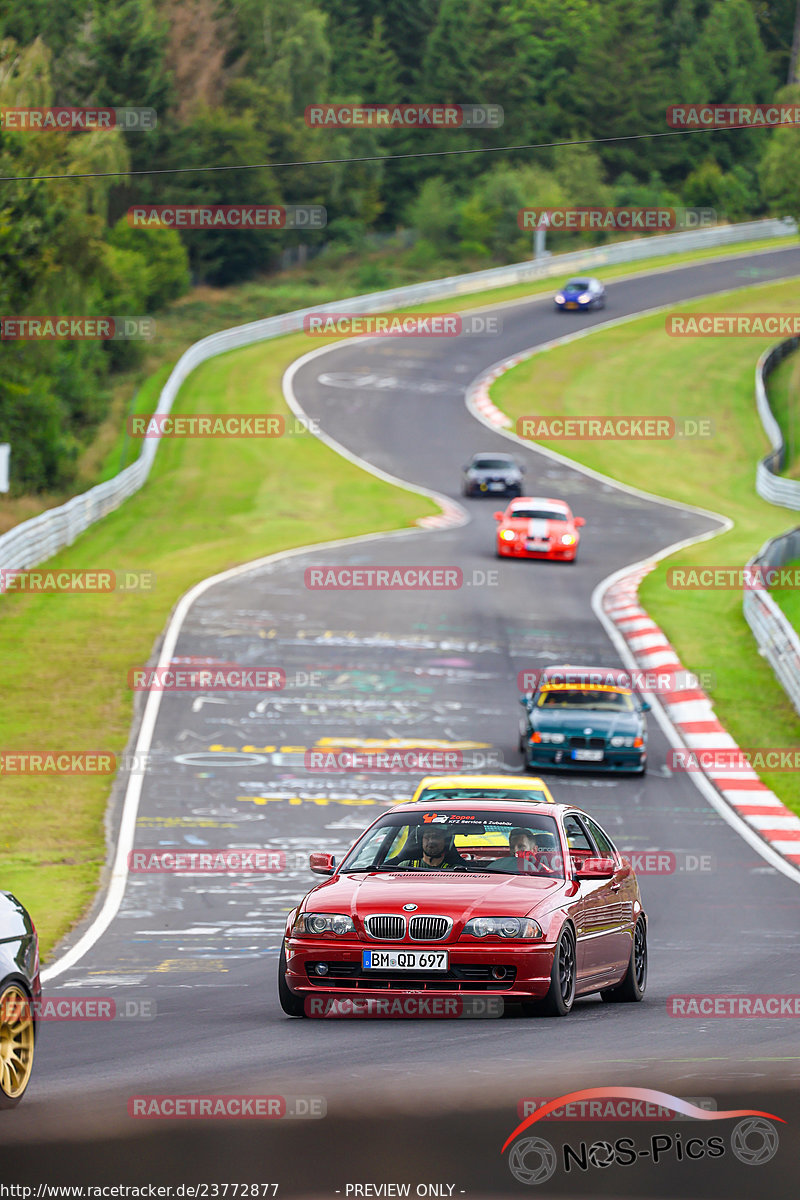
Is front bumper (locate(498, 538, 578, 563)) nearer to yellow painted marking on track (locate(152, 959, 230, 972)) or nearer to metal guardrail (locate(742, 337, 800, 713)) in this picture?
metal guardrail (locate(742, 337, 800, 713))

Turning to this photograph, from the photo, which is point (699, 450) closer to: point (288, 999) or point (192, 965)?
point (192, 965)

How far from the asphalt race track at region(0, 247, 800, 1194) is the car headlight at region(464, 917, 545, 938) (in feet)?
1.68

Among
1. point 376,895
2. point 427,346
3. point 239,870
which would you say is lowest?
point 427,346

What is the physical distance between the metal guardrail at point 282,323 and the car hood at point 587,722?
48.9 feet

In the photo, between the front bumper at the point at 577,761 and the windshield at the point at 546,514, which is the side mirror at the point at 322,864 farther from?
the windshield at the point at 546,514

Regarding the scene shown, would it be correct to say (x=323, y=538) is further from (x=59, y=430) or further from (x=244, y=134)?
(x=244, y=134)

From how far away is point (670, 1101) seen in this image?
24.9 ft

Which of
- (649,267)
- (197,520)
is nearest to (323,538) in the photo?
(197,520)

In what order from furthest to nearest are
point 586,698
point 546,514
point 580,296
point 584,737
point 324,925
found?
1. point 580,296
2. point 546,514
3. point 586,698
4. point 584,737
5. point 324,925

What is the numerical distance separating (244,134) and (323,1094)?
9100 centimetres

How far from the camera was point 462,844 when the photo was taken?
36.3ft

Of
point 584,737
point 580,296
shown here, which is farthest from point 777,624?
point 580,296

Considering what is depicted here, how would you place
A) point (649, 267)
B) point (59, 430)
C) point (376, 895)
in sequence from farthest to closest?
point (649, 267) → point (59, 430) → point (376, 895)

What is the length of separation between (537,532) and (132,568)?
9.24 m
